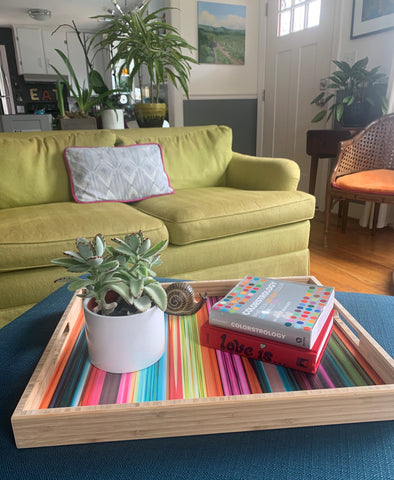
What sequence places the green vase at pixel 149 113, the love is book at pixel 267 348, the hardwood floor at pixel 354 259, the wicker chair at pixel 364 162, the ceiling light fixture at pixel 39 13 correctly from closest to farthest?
the love is book at pixel 267 348
the hardwood floor at pixel 354 259
the wicker chair at pixel 364 162
the green vase at pixel 149 113
the ceiling light fixture at pixel 39 13

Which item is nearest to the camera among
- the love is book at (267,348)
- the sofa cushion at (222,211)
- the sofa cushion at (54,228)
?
the love is book at (267,348)

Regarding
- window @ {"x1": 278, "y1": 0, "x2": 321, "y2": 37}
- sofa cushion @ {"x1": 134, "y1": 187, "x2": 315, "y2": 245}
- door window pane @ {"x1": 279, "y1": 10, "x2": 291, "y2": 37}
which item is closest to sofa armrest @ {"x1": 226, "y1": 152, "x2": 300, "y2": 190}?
sofa cushion @ {"x1": 134, "y1": 187, "x2": 315, "y2": 245}

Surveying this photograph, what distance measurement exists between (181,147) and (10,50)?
6.14 metres

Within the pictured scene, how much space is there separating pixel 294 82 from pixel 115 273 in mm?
3413

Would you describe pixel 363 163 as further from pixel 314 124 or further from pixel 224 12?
pixel 224 12

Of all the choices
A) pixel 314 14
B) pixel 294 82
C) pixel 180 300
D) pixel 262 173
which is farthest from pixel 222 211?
pixel 314 14

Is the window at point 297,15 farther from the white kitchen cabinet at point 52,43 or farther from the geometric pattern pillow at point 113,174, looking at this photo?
the white kitchen cabinet at point 52,43

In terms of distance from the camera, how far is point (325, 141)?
2.72 metres

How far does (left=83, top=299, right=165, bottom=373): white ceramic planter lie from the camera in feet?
2.08

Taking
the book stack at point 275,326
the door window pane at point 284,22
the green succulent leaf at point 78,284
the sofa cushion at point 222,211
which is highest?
the door window pane at point 284,22

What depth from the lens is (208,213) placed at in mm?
1604

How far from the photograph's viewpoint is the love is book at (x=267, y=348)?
25.9 inches

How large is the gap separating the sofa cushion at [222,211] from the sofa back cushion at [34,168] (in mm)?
415

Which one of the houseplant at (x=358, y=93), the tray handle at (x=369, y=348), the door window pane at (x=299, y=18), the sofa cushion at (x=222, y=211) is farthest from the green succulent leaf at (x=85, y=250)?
the door window pane at (x=299, y=18)
